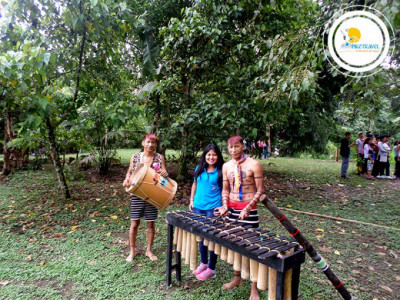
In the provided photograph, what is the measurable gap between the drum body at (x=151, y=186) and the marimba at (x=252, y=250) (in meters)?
0.45

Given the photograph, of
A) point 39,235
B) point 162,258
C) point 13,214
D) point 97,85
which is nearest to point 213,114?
point 97,85

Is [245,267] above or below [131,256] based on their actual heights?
above

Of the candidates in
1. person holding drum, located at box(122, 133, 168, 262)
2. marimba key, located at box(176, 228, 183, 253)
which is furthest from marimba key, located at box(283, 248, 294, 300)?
person holding drum, located at box(122, 133, 168, 262)

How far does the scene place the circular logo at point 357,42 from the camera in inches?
116

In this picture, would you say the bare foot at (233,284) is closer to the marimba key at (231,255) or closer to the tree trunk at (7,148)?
the marimba key at (231,255)

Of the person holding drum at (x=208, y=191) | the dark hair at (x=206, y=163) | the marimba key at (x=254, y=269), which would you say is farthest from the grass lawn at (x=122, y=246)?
the dark hair at (x=206, y=163)

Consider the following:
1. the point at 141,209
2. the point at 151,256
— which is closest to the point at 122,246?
the point at 151,256

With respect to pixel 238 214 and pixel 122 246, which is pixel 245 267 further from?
pixel 122 246

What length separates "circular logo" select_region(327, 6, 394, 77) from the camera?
9.64 ft

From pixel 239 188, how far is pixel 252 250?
90 centimetres

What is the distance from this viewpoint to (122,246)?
4.10m

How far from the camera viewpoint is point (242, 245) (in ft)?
7.27

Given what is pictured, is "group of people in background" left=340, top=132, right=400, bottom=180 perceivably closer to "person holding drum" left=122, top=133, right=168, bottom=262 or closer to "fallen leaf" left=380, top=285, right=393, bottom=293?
"fallen leaf" left=380, top=285, right=393, bottom=293

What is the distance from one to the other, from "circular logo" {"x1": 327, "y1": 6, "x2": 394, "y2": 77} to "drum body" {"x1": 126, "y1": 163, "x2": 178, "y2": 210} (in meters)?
2.62
